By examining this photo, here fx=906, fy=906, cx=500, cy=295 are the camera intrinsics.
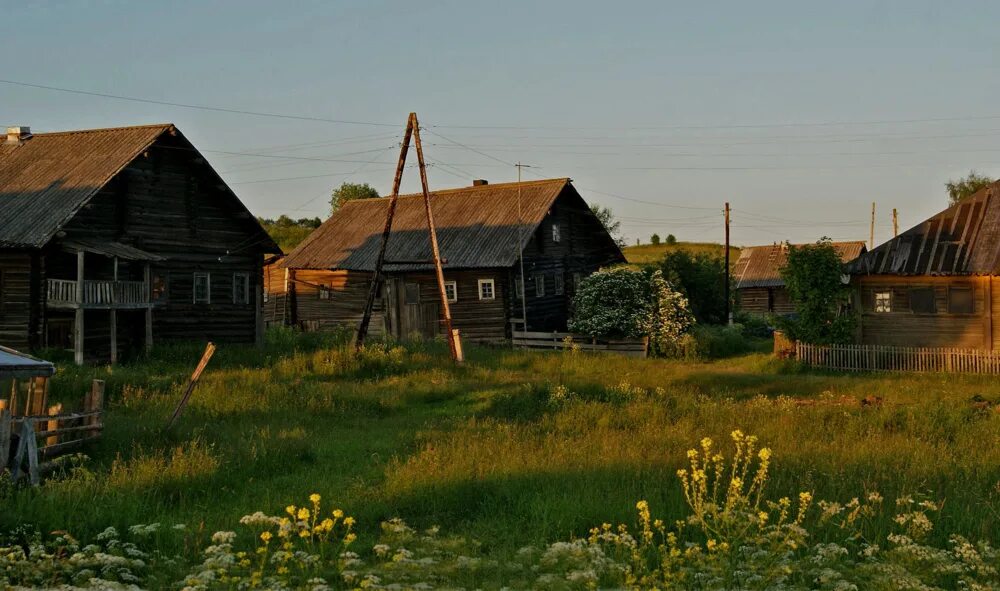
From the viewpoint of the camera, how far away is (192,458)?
41.8 ft

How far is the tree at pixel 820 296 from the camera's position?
30.1 metres

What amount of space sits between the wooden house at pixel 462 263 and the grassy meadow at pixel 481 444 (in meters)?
13.0

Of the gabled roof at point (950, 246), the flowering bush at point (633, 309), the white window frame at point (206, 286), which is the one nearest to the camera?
the gabled roof at point (950, 246)

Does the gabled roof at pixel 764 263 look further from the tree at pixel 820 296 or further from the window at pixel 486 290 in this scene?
the tree at pixel 820 296

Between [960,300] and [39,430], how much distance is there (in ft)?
91.6

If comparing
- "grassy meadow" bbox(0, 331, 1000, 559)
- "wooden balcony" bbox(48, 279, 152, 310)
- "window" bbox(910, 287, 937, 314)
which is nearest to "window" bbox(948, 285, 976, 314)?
"window" bbox(910, 287, 937, 314)

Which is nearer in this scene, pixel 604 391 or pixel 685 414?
pixel 685 414

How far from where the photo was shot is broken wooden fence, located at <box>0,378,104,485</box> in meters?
11.7

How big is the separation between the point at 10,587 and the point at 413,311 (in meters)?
33.6

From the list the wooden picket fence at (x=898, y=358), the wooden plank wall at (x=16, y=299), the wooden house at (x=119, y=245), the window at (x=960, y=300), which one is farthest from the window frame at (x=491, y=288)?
the wooden plank wall at (x=16, y=299)

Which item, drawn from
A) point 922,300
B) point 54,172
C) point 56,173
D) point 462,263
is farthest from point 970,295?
point 54,172

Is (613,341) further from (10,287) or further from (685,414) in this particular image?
(10,287)

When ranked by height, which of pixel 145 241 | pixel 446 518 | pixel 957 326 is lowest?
pixel 446 518

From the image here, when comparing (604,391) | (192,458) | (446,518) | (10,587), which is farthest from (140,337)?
(10,587)
